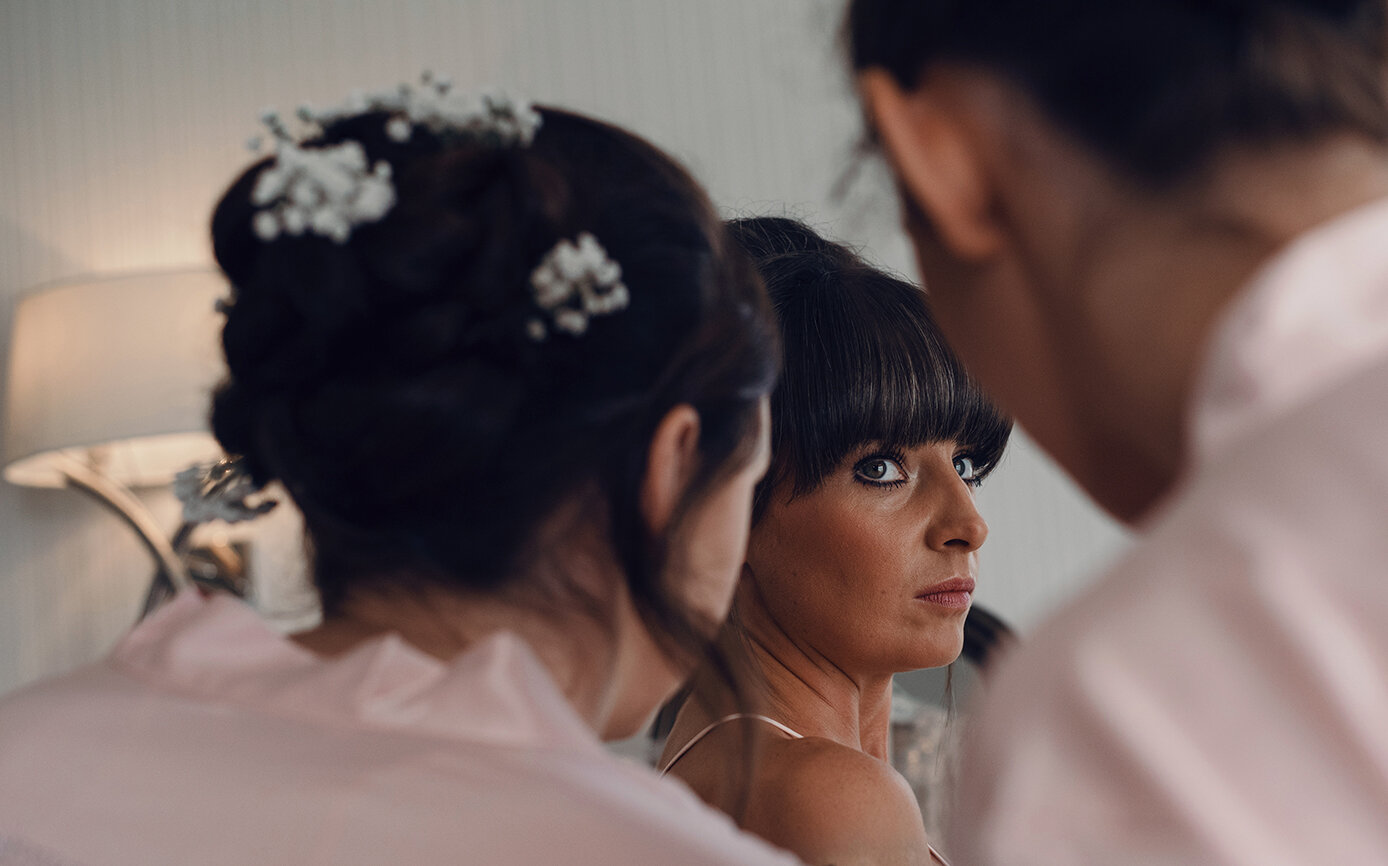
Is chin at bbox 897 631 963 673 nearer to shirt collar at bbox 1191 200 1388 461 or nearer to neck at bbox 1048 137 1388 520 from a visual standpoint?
neck at bbox 1048 137 1388 520

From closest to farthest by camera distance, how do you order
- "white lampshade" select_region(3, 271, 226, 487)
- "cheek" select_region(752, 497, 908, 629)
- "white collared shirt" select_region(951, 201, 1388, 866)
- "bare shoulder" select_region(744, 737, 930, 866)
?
1. "white collared shirt" select_region(951, 201, 1388, 866)
2. "bare shoulder" select_region(744, 737, 930, 866)
3. "cheek" select_region(752, 497, 908, 629)
4. "white lampshade" select_region(3, 271, 226, 487)

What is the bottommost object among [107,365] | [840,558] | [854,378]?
[107,365]

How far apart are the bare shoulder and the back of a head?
0.20 meters

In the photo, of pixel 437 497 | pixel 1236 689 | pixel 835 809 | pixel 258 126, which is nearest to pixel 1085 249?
pixel 1236 689

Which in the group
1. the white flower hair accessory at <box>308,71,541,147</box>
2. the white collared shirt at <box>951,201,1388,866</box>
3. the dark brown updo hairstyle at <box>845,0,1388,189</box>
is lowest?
the white collared shirt at <box>951,201,1388,866</box>

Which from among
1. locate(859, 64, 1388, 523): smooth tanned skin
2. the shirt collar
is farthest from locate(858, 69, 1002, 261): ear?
the shirt collar

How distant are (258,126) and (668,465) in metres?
1.38

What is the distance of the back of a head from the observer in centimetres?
93

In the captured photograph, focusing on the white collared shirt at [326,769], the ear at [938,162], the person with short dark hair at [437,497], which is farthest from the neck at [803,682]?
the ear at [938,162]

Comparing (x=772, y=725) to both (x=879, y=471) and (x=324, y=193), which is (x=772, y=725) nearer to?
(x=879, y=471)

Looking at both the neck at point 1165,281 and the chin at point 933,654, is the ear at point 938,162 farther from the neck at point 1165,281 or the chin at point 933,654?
the chin at point 933,654

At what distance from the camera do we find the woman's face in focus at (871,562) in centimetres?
93

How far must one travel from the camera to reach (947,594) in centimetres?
95

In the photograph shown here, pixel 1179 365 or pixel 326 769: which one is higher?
pixel 1179 365
